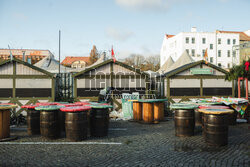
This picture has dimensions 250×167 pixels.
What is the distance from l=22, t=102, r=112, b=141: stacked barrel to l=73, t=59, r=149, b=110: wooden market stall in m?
5.26

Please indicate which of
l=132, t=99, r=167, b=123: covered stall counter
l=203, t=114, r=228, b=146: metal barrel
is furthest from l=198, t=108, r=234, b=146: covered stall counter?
l=132, t=99, r=167, b=123: covered stall counter

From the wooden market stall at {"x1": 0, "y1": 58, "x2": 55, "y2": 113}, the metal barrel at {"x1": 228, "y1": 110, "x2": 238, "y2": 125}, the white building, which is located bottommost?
the metal barrel at {"x1": 228, "y1": 110, "x2": 238, "y2": 125}

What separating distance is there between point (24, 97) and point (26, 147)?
7.01 metres

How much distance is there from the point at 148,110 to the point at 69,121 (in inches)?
176

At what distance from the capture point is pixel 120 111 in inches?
529

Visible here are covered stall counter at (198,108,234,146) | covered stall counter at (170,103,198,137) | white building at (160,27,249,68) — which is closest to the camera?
covered stall counter at (198,108,234,146)

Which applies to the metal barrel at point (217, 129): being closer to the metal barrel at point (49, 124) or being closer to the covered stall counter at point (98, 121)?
the covered stall counter at point (98, 121)

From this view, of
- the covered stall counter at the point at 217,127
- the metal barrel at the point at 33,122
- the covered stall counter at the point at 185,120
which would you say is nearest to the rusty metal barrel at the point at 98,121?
the metal barrel at the point at 33,122

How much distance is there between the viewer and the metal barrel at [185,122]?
7.48 m

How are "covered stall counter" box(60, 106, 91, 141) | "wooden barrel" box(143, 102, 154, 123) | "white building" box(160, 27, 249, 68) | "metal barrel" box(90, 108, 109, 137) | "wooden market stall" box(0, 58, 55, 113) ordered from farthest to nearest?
"white building" box(160, 27, 249, 68), "wooden market stall" box(0, 58, 55, 113), "wooden barrel" box(143, 102, 154, 123), "metal barrel" box(90, 108, 109, 137), "covered stall counter" box(60, 106, 91, 141)

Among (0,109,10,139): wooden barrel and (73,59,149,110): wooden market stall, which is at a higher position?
(73,59,149,110): wooden market stall

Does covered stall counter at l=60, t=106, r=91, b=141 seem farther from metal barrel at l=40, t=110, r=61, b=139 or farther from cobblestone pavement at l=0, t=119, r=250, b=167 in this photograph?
metal barrel at l=40, t=110, r=61, b=139

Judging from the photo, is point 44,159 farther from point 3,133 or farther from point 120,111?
point 120,111

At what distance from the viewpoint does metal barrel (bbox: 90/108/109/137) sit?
758cm
